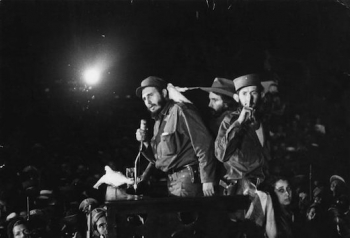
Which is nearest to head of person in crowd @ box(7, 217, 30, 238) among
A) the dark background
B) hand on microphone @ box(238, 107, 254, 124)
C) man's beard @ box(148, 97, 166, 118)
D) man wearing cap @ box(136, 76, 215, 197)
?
the dark background

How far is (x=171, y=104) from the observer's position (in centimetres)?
376

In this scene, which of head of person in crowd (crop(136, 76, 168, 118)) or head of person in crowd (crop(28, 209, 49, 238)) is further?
head of person in crowd (crop(136, 76, 168, 118))

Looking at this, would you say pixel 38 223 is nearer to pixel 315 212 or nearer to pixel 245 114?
pixel 245 114

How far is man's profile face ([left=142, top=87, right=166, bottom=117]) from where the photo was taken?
3.73m

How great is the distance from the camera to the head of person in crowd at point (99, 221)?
3547mm

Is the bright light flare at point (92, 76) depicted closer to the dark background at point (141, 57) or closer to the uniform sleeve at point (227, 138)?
the dark background at point (141, 57)

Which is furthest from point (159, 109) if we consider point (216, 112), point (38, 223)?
point (38, 223)

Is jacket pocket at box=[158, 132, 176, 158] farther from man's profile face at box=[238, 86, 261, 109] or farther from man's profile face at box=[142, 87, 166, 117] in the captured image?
man's profile face at box=[238, 86, 261, 109]

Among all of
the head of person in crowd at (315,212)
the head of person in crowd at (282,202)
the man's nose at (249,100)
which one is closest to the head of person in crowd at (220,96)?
the man's nose at (249,100)

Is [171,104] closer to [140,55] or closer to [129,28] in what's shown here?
[140,55]

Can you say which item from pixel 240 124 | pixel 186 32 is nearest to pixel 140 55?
pixel 186 32

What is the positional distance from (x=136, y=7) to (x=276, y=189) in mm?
1951

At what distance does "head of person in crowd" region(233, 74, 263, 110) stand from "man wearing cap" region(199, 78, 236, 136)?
49 mm

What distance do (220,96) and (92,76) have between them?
1070 millimetres
